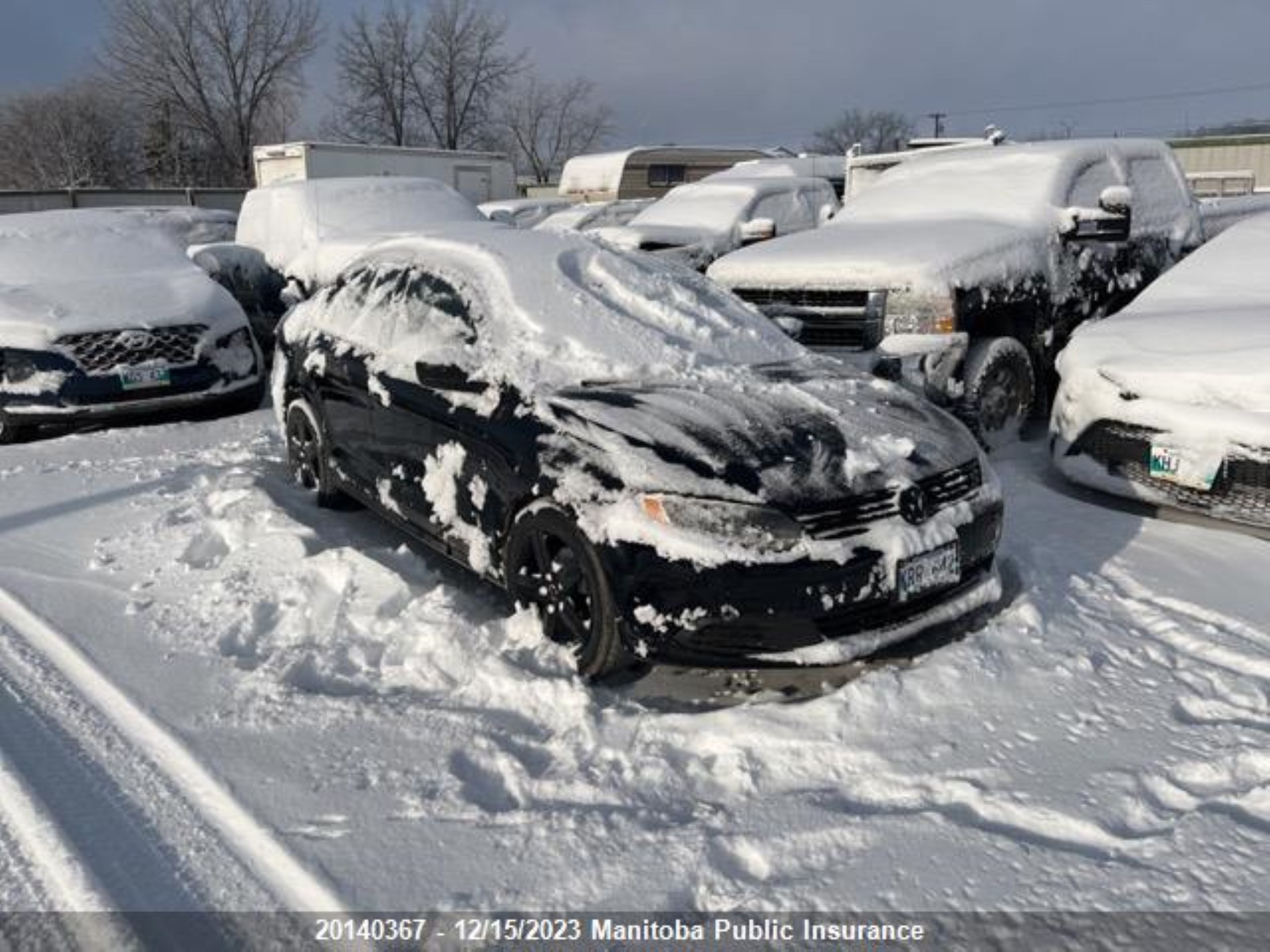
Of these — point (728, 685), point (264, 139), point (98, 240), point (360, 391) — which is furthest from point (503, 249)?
point (264, 139)

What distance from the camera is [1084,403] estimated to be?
16.8ft

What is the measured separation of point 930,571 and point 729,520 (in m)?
0.76

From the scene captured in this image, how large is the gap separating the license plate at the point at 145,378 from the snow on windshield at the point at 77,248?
1.42 metres

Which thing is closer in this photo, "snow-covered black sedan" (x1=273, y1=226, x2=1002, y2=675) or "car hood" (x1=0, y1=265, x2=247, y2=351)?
"snow-covered black sedan" (x1=273, y1=226, x2=1002, y2=675)

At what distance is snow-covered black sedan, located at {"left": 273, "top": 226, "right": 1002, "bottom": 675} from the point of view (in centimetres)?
316

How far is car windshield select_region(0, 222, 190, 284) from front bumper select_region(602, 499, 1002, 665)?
6.69 metres

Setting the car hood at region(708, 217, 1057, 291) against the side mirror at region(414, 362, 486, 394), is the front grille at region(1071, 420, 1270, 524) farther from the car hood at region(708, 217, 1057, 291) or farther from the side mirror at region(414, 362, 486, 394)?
the side mirror at region(414, 362, 486, 394)

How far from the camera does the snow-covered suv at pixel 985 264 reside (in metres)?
6.09

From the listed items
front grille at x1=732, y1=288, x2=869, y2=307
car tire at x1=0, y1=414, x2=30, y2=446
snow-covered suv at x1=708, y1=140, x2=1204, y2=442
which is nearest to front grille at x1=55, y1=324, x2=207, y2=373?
car tire at x1=0, y1=414, x2=30, y2=446

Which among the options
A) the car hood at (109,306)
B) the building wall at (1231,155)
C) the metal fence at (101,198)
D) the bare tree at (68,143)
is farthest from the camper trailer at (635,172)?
the bare tree at (68,143)

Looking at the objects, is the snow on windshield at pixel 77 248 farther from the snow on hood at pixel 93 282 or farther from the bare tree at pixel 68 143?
the bare tree at pixel 68 143

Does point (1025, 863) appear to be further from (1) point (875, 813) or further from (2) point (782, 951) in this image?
(2) point (782, 951)

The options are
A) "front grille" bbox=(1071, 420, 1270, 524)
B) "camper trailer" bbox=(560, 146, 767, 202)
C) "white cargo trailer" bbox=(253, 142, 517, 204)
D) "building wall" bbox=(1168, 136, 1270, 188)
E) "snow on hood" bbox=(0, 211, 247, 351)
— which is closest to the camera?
"front grille" bbox=(1071, 420, 1270, 524)

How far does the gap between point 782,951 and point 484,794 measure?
38.4 inches
